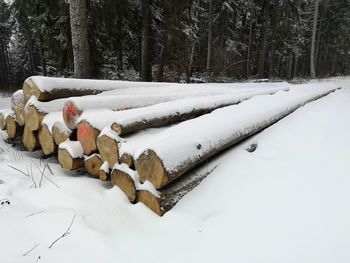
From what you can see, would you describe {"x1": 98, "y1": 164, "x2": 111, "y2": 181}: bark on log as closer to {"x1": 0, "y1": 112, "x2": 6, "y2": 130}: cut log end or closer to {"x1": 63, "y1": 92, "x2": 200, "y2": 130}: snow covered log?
{"x1": 63, "y1": 92, "x2": 200, "y2": 130}: snow covered log

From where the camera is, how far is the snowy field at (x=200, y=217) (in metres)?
2.24

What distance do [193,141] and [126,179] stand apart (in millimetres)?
785

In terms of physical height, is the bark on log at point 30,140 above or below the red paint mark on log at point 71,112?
below

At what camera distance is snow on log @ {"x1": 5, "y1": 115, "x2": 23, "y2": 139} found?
449cm

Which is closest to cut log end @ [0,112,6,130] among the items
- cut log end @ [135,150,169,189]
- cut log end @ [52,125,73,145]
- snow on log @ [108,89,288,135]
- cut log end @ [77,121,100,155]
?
cut log end @ [52,125,73,145]

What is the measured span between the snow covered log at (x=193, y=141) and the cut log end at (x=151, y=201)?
0.12 meters

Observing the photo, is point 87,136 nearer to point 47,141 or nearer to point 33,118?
point 47,141

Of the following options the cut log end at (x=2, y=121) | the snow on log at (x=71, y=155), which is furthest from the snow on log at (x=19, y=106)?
the snow on log at (x=71, y=155)

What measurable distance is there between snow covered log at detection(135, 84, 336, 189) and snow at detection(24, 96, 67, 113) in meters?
1.76

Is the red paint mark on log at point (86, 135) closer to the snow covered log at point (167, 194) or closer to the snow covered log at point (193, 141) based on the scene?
the snow covered log at point (193, 141)

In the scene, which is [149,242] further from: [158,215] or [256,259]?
[256,259]

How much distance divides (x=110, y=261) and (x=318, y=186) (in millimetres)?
2149

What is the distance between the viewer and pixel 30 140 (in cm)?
418

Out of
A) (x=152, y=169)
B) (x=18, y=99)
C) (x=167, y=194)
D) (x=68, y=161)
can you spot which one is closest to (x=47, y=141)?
(x=68, y=161)
